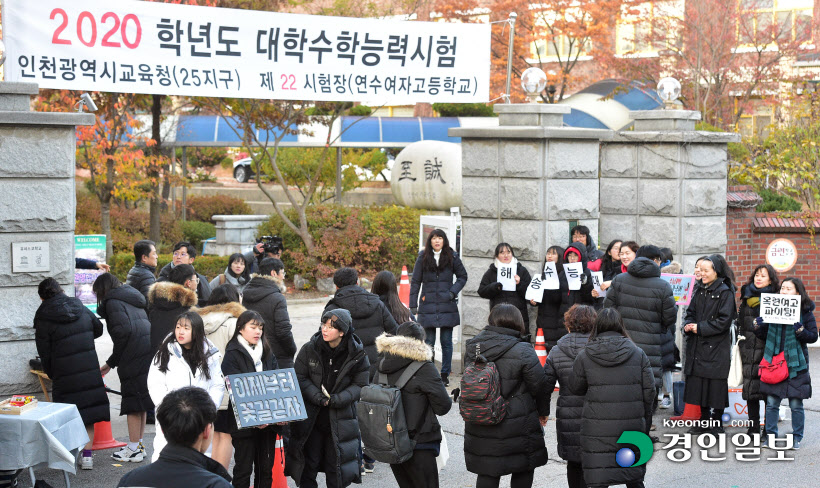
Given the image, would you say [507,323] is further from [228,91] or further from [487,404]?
[228,91]

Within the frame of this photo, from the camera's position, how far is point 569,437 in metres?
6.95

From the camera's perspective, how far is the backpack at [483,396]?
21.4ft

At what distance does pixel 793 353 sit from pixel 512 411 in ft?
11.9

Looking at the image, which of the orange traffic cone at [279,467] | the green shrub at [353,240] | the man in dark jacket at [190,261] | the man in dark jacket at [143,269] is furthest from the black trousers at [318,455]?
the green shrub at [353,240]

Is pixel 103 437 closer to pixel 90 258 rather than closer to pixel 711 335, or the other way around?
pixel 90 258

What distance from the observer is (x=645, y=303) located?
363 inches

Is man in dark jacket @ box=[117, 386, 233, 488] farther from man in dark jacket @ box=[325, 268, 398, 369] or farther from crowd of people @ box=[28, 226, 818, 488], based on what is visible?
man in dark jacket @ box=[325, 268, 398, 369]

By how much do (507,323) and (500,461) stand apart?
37.3 inches

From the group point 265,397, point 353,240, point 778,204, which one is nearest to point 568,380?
point 265,397

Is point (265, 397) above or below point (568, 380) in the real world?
below

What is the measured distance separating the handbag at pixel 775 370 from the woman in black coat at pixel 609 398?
2703 millimetres

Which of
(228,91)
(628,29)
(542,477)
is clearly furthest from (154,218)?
(628,29)

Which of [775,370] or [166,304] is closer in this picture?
[166,304]

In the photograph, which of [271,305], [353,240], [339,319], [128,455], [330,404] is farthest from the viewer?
[353,240]
